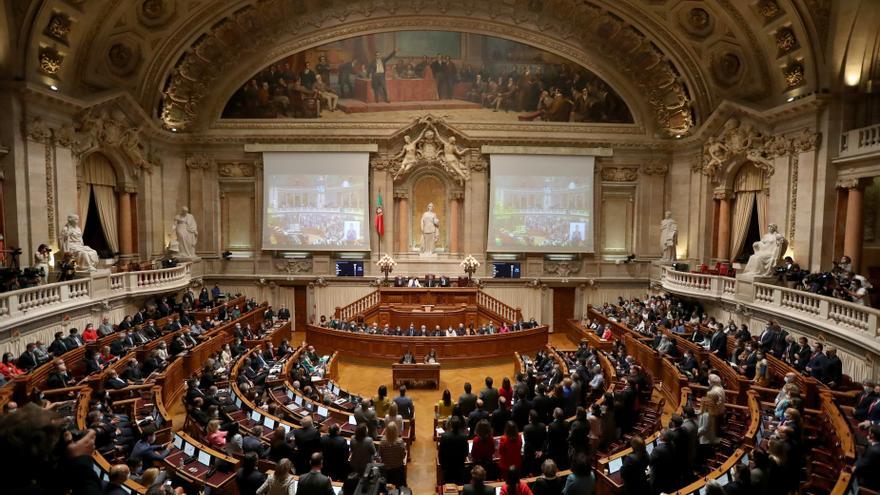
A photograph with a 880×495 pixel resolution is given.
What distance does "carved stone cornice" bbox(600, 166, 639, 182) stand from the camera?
78.1 feet

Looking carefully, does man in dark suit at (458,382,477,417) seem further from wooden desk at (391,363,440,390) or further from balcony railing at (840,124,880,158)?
balcony railing at (840,124,880,158)

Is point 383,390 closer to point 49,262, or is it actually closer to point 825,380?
point 825,380

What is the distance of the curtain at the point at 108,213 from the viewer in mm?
19469

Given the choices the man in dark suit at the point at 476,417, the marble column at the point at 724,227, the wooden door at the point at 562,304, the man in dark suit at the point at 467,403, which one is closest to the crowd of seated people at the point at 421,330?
the wooden door at the point at 562,304

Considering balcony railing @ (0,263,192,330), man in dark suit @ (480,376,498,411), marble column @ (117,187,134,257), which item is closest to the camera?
man in dark suit @ (480,376,498,411)

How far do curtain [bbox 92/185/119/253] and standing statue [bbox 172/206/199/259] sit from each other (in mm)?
2294

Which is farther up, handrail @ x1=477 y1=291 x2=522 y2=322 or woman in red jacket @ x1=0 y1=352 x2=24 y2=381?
woman in red jacket @ x1=0 y1=352 x2=24 y2=381

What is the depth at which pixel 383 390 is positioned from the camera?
981 cm

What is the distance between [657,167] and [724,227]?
4.36 metres

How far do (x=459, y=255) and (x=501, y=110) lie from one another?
7405mm

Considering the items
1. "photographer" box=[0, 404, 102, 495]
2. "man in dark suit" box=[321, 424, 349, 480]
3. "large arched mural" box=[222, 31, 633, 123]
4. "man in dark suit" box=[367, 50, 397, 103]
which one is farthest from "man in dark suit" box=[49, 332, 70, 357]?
"man in dark suit" box=[367, 50, 397, 103]

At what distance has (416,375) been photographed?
1398 centimetres

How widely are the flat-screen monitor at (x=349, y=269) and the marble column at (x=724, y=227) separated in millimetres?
16175

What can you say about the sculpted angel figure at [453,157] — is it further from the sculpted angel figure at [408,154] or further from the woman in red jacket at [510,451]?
the woman in red jacket at [510,451]
